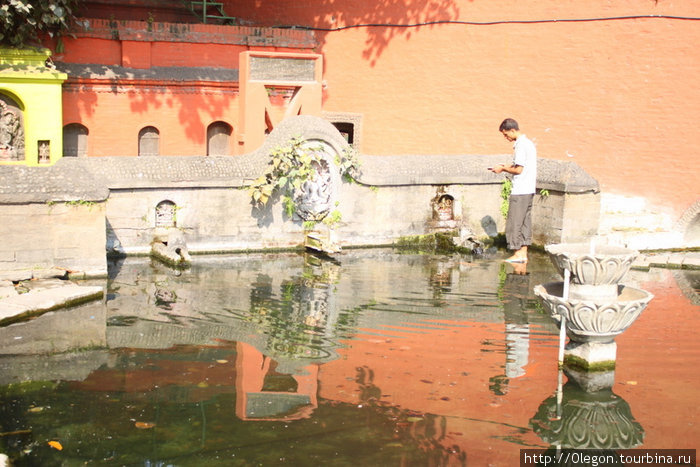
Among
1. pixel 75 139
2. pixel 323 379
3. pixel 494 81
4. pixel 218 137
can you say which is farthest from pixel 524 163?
pixel 75 139

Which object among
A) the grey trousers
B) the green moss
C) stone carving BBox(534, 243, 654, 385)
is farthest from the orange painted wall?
the green moss

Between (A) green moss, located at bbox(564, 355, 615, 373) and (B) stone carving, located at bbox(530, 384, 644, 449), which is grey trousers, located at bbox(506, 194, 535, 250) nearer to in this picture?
(A) green moss, located at bbox(564, 355, 615, 373)

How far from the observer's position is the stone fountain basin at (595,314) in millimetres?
6539

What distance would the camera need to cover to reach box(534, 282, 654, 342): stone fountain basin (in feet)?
21.5

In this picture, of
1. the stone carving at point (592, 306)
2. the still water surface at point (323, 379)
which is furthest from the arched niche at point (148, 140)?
the stone carving at point (592, 306)

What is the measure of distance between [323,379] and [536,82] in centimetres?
827

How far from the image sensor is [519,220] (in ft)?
33.4

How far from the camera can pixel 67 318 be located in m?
8.05

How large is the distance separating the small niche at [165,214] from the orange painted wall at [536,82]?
226 inches

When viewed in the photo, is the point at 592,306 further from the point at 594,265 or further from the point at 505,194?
the point at 505,194

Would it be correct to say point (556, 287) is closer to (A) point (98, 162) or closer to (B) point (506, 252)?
(B) point (506, 252)

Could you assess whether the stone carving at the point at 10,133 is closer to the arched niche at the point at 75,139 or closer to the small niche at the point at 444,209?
the arched niche at the point at 75,139

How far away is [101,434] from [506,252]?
7402mm

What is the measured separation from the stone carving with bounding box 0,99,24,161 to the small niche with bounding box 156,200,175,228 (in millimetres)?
5084
